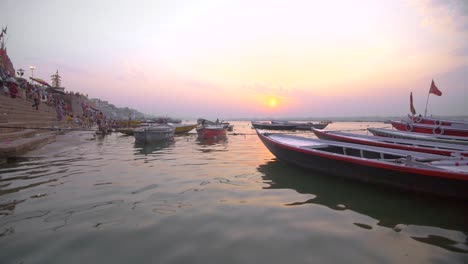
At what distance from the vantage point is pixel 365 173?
239 inches

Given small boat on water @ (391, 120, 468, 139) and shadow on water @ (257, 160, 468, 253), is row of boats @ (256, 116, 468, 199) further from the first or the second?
small boat on water @ (391, 120, 468, 139)

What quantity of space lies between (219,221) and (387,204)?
372 cm

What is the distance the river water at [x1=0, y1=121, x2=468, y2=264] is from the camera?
3.17 metres

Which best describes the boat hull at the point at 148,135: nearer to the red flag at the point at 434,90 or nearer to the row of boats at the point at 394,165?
the row of boats at the point at 394,165

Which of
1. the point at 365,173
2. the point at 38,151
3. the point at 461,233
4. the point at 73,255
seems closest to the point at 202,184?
the point at 73,255

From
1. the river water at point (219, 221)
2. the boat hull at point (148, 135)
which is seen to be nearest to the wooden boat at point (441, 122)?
the river water at point (219, 221)

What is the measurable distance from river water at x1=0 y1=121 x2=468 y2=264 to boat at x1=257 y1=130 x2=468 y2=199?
30cm

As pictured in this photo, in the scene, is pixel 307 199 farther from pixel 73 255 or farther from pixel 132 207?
pixel 73 255

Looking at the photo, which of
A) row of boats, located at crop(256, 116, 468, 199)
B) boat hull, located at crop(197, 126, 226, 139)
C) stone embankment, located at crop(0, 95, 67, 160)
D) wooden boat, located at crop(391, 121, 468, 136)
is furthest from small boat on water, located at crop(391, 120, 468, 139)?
stone embankment, located at crop(0, 95, 67, 160)

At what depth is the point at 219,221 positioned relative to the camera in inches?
163

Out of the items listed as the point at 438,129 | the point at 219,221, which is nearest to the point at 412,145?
the point at 438,129

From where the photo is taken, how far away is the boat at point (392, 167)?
4.84 metres

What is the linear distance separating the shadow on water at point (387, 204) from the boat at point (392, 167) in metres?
0.22

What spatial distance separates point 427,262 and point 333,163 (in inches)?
146
